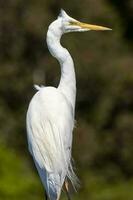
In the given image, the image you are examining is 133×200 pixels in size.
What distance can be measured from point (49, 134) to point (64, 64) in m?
0.49

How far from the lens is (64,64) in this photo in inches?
235

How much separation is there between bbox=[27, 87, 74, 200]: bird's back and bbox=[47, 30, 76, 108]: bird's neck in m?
0.17

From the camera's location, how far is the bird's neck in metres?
5.87

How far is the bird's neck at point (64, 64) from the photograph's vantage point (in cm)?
587

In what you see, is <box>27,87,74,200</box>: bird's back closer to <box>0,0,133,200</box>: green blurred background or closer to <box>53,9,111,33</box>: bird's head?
<box>53,9,111,33</box>: bird's head

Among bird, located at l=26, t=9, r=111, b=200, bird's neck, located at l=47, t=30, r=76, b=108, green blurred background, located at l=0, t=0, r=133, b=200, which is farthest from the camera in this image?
green blurred background, located at l=0, t=0, r=133, b=200

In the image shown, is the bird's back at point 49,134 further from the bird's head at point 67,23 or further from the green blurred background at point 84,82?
the green blurred background at point 84,82

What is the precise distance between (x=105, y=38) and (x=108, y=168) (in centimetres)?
248

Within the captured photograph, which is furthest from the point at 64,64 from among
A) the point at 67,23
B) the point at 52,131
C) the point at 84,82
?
the point at 84,82

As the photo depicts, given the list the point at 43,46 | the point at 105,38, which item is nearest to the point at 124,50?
the point at 105,38

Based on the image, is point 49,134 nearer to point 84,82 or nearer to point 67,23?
point 67,23

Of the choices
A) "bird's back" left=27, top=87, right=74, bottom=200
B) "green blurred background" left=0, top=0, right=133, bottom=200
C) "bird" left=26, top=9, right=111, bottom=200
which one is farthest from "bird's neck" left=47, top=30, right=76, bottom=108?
"green blurred background" left=0, top=0, right=133, bottom=200

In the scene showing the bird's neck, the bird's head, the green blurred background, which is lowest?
the green blurred background

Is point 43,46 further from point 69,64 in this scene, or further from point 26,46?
point 69,64
